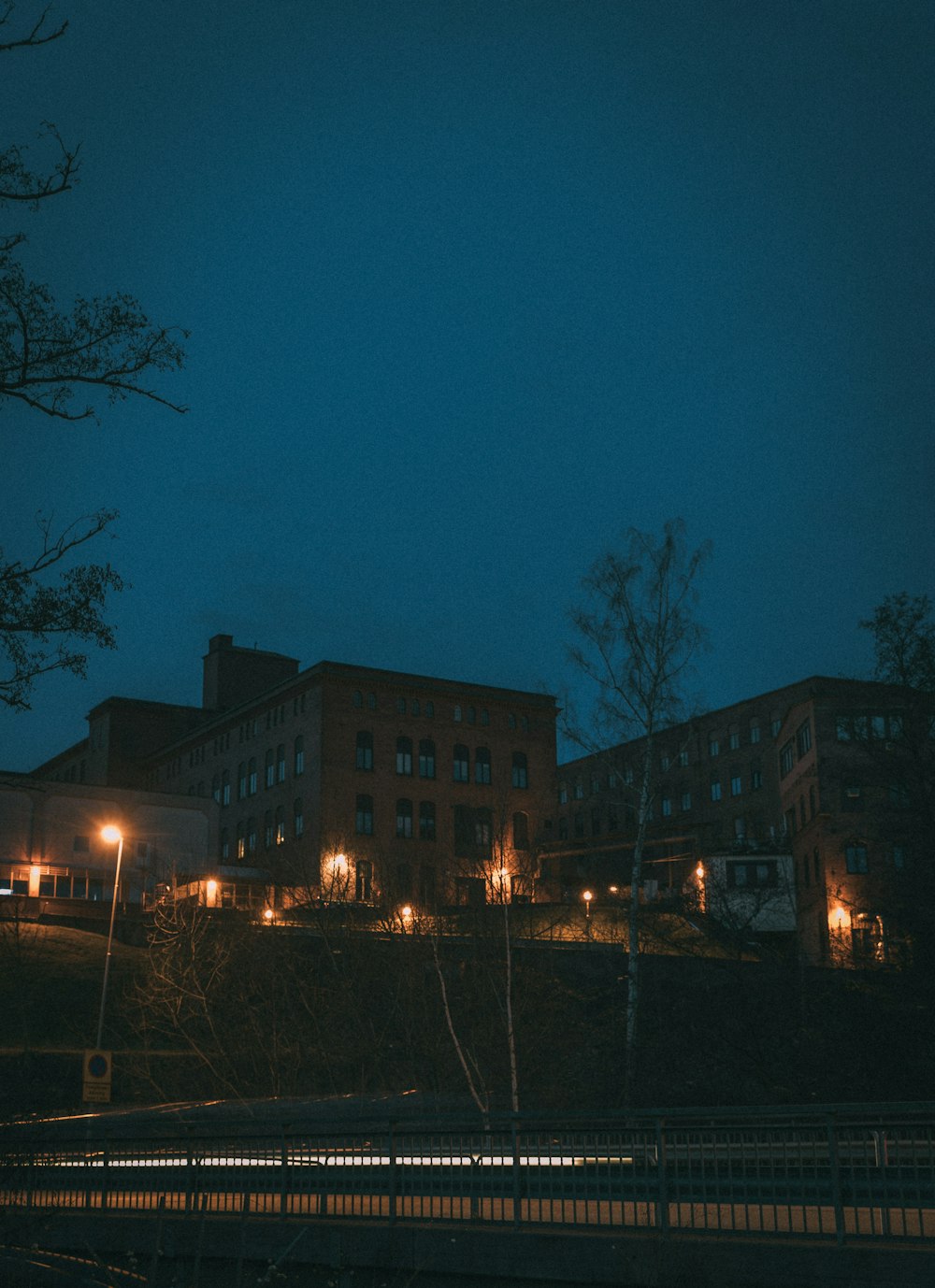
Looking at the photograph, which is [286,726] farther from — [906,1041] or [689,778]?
[906,1041]

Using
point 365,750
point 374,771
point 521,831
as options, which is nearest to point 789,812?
point 521,831

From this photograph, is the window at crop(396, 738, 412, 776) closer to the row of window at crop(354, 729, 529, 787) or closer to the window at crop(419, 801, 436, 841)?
the row of window at crop(354, 729, 529, 787)

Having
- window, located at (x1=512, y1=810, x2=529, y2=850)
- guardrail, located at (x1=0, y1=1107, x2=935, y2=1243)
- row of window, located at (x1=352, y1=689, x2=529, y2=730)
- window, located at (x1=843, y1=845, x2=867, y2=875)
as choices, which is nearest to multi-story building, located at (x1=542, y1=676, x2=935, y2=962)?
window, located at (x1=843, y1=845, x2=867, y2=875)

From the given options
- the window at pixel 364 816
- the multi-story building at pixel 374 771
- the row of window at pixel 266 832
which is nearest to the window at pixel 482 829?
the multi-story building at pixel 374 771

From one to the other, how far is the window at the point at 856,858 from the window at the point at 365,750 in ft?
122

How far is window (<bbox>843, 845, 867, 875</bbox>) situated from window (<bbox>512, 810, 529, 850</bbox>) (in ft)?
103

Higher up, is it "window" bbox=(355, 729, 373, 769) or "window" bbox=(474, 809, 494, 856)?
"window" bbox=(355, 729, 373, 769)

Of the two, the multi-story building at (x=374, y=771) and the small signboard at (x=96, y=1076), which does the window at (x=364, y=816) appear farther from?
the small signboard at (x=96, y=1076)

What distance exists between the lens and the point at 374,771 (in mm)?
A: 98500

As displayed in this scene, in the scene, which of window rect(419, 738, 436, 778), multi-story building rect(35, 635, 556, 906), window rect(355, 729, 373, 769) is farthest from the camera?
window rect(419, 738, 436, 778)

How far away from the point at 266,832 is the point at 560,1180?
85.2 m

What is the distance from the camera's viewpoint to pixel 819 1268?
12625 mm

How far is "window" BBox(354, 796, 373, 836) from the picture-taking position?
96062 mm

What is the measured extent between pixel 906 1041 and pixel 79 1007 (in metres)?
31.3
